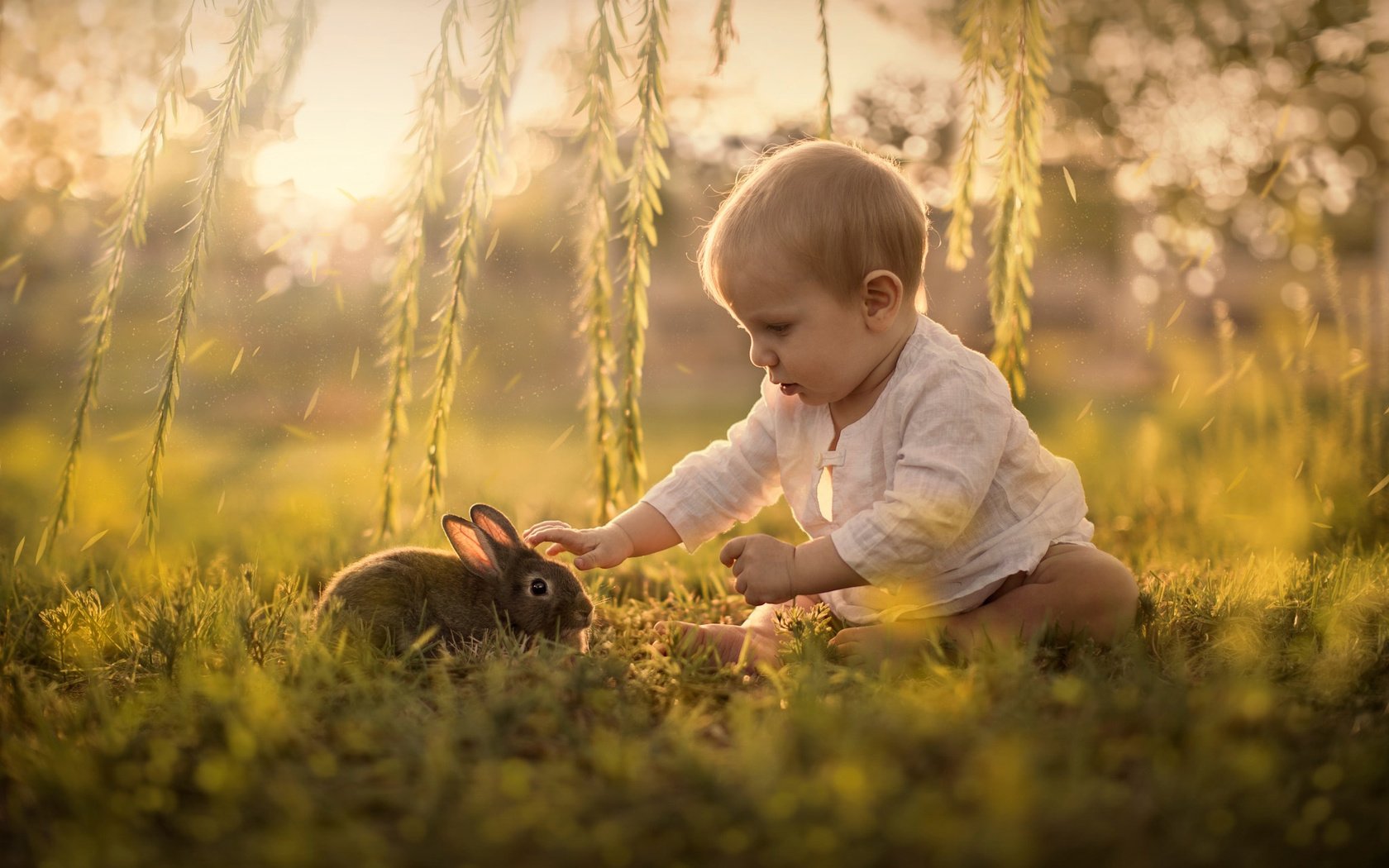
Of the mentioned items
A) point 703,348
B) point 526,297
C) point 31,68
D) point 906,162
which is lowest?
point 703,348

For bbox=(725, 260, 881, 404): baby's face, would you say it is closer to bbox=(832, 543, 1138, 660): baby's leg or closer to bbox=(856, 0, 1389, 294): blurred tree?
bbox=(832, 543, 1138, 660): baby's leg

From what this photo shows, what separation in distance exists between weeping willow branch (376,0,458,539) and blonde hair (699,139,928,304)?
0.98 m

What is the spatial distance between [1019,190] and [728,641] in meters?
1.96

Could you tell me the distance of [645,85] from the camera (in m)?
3.37

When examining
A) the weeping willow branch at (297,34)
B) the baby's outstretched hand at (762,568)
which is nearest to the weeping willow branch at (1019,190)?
the baby's outstretched hand at (762,568)

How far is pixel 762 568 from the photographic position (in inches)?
125

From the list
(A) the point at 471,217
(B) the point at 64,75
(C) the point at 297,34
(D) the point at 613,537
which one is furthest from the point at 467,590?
(B) the point at 64,75

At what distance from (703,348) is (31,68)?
812 cm

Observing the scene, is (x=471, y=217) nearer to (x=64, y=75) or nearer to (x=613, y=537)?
(x=613, y=537)

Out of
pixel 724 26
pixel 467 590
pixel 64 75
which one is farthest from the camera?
pixel 64 75

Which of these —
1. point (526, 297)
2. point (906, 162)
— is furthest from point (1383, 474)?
point (526, 297)

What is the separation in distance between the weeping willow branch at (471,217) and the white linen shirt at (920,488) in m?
0.87

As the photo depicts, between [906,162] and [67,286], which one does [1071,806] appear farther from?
[67,286]

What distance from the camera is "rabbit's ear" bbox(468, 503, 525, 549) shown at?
3.62 m
